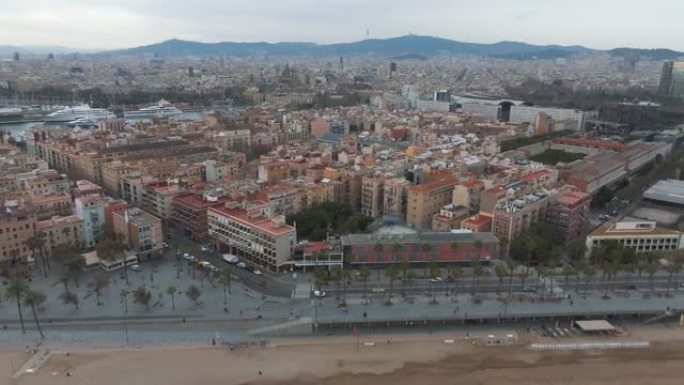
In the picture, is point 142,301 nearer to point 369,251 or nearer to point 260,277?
point 260,277

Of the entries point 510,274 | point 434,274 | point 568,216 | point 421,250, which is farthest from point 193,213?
point 568,216

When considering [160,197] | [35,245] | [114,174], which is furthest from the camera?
[114,174]

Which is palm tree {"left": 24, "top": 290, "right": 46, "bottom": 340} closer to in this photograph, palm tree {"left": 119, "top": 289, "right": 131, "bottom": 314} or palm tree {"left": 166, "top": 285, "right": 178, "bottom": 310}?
palm tree {"left": 119, "top": 289, "right": 131, "bottom": 314}

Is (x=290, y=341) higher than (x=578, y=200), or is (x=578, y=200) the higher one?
(x=578, y=200)

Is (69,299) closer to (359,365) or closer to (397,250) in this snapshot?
(359,365)

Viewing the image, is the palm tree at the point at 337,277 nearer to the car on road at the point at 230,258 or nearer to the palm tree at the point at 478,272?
the car on road at the point at 230,258

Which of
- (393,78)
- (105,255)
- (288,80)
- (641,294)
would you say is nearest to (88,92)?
(288,80)

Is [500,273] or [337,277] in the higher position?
[500,273]

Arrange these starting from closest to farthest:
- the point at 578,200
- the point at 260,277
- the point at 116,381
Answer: the point at 116,381 < the point at 260,277 < the point at 578,200
